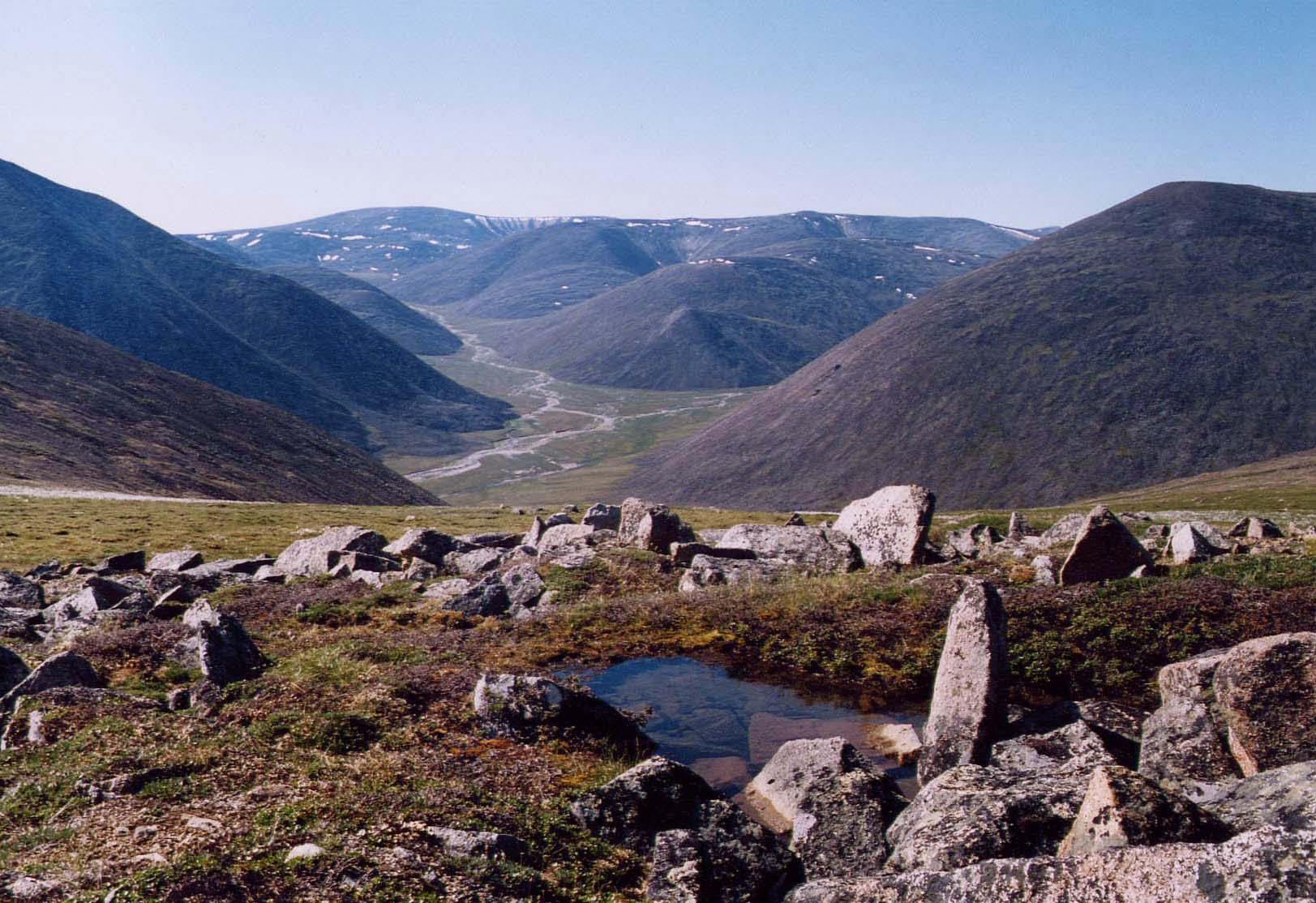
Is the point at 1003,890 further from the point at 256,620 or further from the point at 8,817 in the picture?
the point at 256,620

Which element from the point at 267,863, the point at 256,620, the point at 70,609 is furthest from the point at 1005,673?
the point at 70,609

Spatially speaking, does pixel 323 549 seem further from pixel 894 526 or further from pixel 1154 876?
pixel 1154 876

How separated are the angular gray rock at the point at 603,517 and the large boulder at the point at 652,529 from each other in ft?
30.7

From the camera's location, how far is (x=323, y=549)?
1262 inches

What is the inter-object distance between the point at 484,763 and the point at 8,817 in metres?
6.46

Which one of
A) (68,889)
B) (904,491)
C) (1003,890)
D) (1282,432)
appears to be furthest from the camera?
(1282,432)

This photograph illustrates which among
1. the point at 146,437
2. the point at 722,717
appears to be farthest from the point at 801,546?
the point at 146,437

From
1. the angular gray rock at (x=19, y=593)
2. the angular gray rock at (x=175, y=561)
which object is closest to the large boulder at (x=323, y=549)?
the angular gray rock at (x=175, y=561)

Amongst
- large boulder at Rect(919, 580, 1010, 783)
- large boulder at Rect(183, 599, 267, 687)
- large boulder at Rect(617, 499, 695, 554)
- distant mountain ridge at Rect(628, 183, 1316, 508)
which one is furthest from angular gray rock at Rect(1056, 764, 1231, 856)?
distant mountain ridge at Rect(628, 183, 1316, 508)

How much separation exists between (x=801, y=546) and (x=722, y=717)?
493 inches

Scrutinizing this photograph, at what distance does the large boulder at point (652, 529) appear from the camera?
32.3 meters

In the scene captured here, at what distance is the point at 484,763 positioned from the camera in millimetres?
13703

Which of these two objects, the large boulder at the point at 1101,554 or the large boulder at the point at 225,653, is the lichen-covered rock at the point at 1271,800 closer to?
the large boulder at the point at 1101,554

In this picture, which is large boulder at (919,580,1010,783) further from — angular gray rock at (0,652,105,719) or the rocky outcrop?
angular gray rock at (0,652,105,719)
